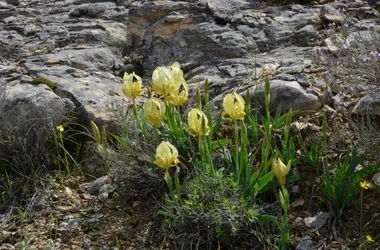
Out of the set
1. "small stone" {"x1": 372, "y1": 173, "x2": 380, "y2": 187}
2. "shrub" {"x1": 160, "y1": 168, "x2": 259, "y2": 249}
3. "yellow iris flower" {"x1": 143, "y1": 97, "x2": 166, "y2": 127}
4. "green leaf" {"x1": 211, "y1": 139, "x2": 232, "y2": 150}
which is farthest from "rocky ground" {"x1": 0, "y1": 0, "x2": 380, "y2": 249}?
"yellow iris flower" {"x1": 143, "y1": 97, "x2": 166, "y2": 127}

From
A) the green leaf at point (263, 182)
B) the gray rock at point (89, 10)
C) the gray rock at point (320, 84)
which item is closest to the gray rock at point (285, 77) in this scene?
the gray rock at point (320, 84)

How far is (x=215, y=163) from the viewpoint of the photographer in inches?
126

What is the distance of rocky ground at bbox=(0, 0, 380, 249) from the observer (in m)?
3.27

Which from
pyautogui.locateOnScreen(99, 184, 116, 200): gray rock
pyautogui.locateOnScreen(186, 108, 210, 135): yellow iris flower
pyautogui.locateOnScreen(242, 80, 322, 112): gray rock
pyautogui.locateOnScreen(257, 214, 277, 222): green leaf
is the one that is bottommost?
pyautogui.locateOnScreen(99, 184, 116, 200): gray rock

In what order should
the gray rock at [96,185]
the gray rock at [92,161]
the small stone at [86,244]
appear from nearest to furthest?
the small stone at [86,244]
the gray rock at [96,185]
the gray rock at [92,161]

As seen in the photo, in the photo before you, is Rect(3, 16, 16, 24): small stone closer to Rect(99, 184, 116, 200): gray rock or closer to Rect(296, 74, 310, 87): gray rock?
Rect(99, 184, 116, 200): gray rock

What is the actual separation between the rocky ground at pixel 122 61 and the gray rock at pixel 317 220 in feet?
0.05

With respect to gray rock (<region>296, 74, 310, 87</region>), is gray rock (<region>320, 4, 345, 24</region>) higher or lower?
higher

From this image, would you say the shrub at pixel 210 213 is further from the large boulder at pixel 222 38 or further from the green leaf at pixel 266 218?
the large boulder at pixel 222 38

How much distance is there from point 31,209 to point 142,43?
2046 millimetres

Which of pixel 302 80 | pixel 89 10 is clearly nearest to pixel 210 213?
pixel 302 80

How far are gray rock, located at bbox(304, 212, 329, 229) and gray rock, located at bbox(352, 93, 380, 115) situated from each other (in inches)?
26.3

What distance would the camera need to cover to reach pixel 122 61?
15.9 ft

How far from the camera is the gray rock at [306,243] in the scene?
2.78 meters
